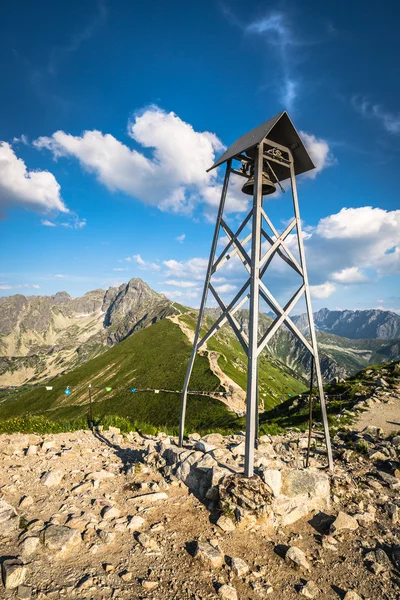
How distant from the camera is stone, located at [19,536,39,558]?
644cm

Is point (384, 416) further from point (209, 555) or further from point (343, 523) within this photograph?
point (209, 555)

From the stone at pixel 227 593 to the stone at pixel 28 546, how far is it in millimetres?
3958

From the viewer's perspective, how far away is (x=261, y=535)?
7.76 m

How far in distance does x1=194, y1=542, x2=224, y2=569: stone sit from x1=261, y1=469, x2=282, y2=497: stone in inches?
94.8

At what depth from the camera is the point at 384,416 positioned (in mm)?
21359

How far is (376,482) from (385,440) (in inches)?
212

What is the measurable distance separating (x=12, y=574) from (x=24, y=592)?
444 millimetres

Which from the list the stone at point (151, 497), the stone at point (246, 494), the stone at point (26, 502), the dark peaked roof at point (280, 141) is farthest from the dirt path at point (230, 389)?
the stone at point (26, 502)

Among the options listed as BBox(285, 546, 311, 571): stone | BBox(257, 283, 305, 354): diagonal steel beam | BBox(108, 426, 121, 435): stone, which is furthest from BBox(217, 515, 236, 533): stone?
BBox(108, 426, 121, 435): stone

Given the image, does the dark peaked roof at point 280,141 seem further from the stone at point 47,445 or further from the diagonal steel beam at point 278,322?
the stone at point 47,445

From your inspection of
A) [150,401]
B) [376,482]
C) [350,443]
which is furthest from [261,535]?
[150,401]

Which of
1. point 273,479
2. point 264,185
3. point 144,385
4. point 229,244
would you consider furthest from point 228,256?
point 144,385

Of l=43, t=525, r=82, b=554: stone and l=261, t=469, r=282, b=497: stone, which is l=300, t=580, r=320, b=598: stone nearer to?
l=261, t=469, r=282, b=497: stone

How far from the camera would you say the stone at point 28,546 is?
21.1ft
